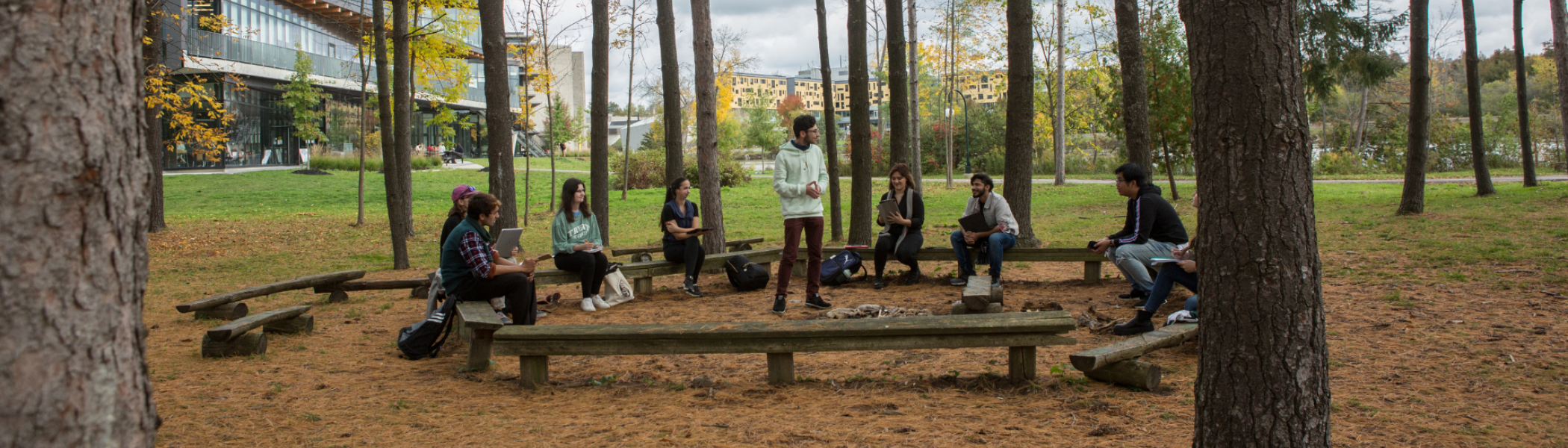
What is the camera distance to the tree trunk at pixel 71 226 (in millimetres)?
1639

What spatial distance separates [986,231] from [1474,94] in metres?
12.0

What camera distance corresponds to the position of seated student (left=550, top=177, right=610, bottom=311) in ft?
25.5

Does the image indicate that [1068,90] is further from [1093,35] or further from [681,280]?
[681,280]

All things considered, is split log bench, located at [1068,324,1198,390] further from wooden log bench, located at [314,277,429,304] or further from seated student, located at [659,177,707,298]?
wooden log bench, located at [314,277,429,304]

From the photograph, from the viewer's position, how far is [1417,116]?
12.7 m

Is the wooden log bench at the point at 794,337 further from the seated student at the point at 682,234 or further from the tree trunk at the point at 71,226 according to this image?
the seated student at the point at 682,234

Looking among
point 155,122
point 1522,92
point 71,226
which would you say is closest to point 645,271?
point 71,226

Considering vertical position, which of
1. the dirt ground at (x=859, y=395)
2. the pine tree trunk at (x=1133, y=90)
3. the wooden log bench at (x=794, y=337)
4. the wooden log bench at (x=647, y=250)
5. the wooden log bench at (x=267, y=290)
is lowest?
the dirt ground at (x=859, y=395)

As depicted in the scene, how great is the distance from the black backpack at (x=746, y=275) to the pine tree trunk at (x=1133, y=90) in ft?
21.2

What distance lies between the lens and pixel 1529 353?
4.84 metres

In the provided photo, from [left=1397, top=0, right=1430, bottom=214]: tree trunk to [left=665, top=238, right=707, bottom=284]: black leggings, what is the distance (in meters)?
10.5

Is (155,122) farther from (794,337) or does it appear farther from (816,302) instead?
(794,337)

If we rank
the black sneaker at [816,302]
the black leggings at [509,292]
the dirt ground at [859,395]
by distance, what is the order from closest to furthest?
the dirt ground at [859,395], the black leggings at [509,292], the black sneaker at [816,302]

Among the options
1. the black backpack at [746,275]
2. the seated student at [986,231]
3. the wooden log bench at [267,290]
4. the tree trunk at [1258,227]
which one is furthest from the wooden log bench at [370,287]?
the tree trunk at [1258,227]
